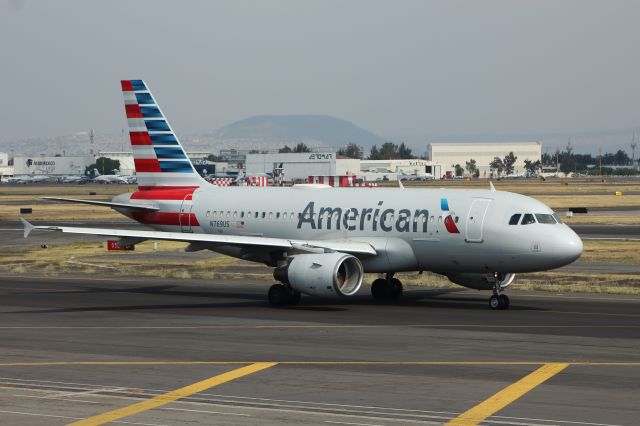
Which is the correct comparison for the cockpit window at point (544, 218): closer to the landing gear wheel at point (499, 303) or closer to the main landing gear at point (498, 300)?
the main landing gear at point (498, 300)

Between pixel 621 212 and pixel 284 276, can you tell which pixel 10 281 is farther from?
pixel 621 212

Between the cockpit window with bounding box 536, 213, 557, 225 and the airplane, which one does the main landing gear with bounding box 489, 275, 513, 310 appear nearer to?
the airplane

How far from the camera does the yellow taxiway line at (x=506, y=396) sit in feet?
66.3

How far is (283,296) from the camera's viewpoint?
40.0 metres

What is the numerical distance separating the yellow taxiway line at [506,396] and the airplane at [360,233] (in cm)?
1218

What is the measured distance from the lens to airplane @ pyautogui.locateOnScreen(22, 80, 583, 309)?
38.1 m

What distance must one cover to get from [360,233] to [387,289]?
8.14 feet

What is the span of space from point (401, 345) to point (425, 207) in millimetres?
11227

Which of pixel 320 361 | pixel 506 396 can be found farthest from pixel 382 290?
pixel 506 396

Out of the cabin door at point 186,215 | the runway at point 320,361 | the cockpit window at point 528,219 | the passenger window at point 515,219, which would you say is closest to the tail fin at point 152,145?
the cabin door at point 186,215

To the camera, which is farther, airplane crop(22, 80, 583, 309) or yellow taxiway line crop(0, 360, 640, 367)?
airplane crop(22, 80, 583, 309)

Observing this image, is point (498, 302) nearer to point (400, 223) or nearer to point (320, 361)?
point (400, 223)

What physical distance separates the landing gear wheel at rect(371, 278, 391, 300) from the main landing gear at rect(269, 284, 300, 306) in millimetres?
3735

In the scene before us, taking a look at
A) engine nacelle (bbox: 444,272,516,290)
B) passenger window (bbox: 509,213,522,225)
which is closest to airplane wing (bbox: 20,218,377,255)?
engine nacelle (bbox: 444,272,516,290)
